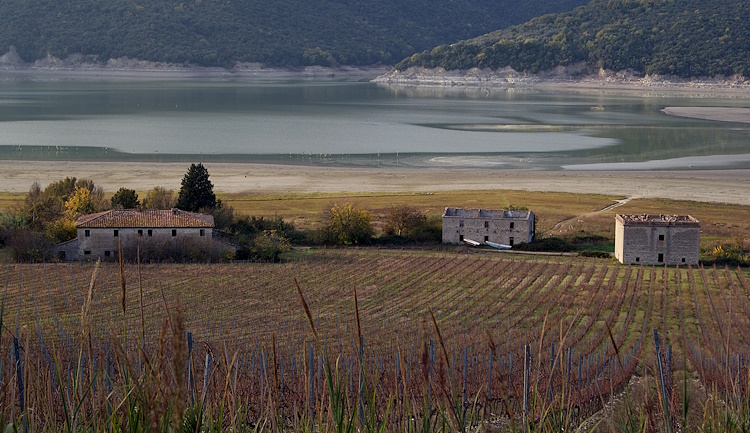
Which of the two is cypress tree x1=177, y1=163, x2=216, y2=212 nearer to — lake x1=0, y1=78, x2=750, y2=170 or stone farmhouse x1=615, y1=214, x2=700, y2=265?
stone farmhouse x1=615, y1=214, x2=700, y2=265

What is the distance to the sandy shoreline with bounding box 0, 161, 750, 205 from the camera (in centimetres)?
4356

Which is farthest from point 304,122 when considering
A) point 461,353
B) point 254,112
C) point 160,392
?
point 160,392

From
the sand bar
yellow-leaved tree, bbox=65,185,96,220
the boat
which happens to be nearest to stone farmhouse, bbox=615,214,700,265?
the boat

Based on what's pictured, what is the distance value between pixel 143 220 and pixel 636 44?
409ft

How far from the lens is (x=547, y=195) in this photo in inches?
1647

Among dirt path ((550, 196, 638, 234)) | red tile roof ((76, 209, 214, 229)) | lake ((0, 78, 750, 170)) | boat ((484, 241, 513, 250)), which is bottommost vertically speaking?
boat ((484, 241, 513, 250))

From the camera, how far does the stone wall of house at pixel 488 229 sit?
3148cm

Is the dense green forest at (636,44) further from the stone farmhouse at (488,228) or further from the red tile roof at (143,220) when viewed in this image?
the red tile roof at (143,220)

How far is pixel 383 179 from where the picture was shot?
4769 centimetres

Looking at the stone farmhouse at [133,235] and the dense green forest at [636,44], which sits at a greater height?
the dense green forest at [636,44]

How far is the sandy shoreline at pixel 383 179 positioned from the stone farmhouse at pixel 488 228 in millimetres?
11934

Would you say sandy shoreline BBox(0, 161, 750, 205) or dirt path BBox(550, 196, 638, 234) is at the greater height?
sandy shoreline BBox(0, 161, 750, 205)

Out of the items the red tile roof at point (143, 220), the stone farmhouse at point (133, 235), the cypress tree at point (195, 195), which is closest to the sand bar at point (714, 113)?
the cypress tree at point (195, 195)

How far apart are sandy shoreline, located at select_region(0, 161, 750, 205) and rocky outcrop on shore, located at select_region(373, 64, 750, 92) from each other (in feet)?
274
